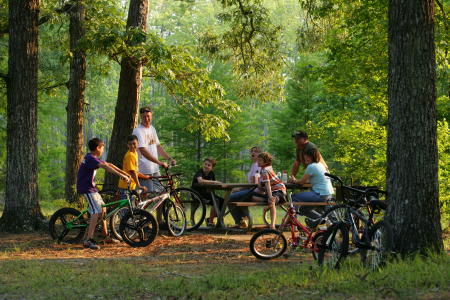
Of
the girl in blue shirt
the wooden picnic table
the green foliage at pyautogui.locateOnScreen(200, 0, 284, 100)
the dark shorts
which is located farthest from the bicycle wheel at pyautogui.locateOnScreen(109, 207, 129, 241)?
the green foliage at pyautogui.locateOnScreen(200, 0, 284, 100)

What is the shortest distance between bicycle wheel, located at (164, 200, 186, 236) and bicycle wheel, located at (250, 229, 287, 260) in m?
2.64

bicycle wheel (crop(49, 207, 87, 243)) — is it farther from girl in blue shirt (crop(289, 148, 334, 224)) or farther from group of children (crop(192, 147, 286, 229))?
girl in blue shirt (crop(289, 148, 334, 224))

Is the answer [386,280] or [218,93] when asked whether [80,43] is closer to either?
[218,93]

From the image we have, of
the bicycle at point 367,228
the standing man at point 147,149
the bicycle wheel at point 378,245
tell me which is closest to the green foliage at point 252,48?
the standing man at point 147,149

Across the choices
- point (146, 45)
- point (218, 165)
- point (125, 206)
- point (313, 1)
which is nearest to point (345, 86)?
point (313, 1)

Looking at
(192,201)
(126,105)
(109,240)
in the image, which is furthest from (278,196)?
(126,105)

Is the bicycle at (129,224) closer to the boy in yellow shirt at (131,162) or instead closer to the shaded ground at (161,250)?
the shaded ground at (161,250)

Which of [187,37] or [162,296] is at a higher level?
[187,37]

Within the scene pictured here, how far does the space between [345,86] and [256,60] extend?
3.25 metres

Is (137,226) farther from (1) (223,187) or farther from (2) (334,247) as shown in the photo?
(2) (334,247)

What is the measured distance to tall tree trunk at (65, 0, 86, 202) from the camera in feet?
56.1

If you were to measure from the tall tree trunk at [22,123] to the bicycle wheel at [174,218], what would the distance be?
2891mm

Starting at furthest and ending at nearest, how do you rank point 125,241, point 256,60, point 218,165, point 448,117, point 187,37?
point 187,37
point 218,165
point 448,117
point 256,60
point 125,241

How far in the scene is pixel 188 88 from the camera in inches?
566
